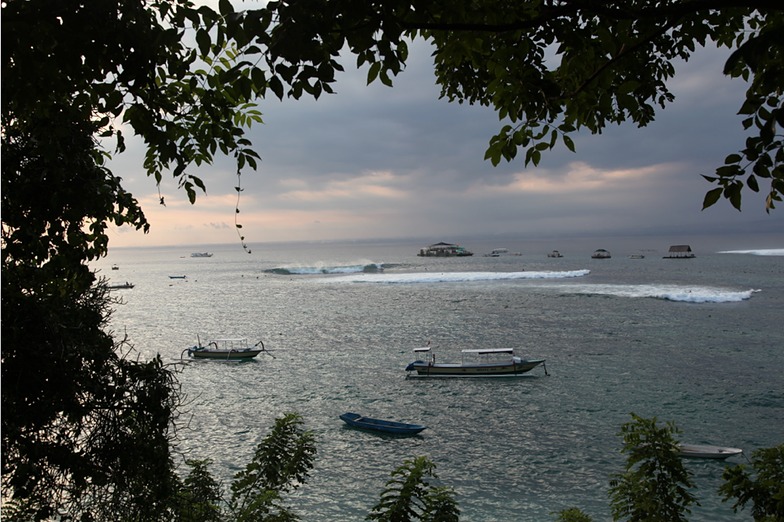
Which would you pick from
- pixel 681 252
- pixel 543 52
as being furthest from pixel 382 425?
pixel 681 252

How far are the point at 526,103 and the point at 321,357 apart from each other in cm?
3150

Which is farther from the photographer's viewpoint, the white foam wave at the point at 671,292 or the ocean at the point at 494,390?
the white foam wave at the point at 671,292

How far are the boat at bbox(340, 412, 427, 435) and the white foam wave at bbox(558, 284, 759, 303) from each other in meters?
48.3

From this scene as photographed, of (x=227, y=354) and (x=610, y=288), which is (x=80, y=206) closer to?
(x=227, y=354)

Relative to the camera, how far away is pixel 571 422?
21.1m

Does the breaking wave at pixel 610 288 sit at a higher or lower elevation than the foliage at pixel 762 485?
lower

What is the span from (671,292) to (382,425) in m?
56.6

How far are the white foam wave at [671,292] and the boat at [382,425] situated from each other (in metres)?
48.3

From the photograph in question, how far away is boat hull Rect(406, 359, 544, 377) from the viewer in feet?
93.1

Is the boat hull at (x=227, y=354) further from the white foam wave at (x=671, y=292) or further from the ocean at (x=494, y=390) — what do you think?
the white foam wave at (x=671, y=292)

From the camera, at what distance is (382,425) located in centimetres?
1992

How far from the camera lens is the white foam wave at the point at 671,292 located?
5806 centimetres

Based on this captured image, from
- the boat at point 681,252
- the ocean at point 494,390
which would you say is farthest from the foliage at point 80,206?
the boat at point 681,252

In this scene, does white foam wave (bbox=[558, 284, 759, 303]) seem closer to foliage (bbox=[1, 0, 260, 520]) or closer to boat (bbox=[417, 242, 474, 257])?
foliage (bbox=[1, 0, 260, 520])
